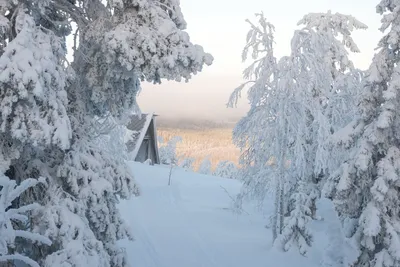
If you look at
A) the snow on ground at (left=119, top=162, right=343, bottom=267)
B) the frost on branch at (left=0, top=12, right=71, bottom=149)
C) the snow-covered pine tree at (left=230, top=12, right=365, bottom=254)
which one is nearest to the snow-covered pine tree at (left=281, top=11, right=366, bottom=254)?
the snow-covered pine tree at (left=230, top=12, right=365, bottom=254)

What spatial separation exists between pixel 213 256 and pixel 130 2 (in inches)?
396

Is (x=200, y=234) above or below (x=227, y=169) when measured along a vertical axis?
above

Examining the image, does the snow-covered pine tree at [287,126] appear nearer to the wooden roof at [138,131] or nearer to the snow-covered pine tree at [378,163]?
the snow-covered pine tree at [378,163]

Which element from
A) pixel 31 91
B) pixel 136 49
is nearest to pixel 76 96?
pixel 136 49

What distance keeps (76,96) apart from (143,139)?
27.4 meters

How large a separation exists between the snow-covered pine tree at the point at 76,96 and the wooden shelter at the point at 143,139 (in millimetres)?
21526

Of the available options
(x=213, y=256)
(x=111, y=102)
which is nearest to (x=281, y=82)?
(x=213, y=256)

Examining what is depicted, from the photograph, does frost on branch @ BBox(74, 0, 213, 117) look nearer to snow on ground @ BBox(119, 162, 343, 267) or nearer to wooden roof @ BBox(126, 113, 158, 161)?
snow on ground @ BBox(119, 162, 343, 267)

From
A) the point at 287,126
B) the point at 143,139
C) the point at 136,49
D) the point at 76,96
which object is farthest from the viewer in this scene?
the point at 143,139

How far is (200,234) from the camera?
16.9m

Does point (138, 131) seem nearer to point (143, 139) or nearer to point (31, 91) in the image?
point (143, 139)

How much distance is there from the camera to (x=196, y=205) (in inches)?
886

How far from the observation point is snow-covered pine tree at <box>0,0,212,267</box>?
17.1ft

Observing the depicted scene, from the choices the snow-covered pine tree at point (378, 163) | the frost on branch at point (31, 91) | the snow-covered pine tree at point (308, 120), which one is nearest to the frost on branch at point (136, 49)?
the frost on branch at point (31, 91)
